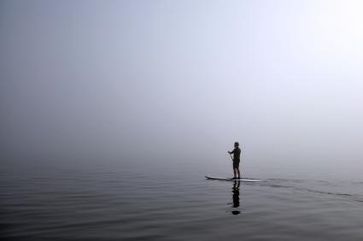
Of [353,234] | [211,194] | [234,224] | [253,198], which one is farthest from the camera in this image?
[211,194]

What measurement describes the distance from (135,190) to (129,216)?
9.35 metres

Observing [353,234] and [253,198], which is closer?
[353,234]

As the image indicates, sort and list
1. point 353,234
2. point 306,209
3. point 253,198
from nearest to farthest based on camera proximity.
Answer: point 353,234 → point 306,209 → point 253,198

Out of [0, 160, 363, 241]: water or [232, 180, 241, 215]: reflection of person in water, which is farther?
[232, 180, 241, 215]: reflection of person in water

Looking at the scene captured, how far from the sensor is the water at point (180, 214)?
12586 mm

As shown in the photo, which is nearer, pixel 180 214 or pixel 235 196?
pixel 180 214

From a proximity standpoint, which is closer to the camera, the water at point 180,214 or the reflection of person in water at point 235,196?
the water at point 180,214

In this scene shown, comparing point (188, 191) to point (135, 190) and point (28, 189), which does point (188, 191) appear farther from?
point (28, 189)

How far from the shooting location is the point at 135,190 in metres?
24.9

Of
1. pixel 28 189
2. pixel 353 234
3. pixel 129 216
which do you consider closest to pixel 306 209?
pixel 353 234

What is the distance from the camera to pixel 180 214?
1616 centimetres

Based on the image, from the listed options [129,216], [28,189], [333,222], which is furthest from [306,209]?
[28,189]

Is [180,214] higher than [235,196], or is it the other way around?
[235,196]

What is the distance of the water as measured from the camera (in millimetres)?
12586
